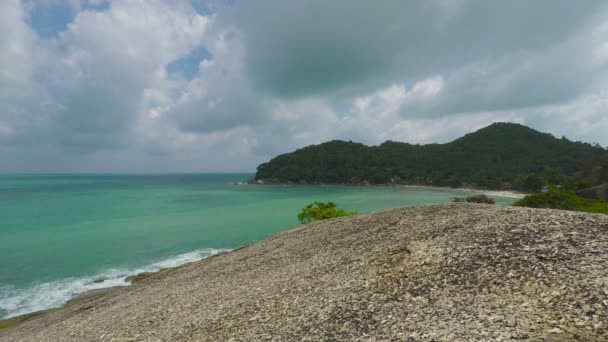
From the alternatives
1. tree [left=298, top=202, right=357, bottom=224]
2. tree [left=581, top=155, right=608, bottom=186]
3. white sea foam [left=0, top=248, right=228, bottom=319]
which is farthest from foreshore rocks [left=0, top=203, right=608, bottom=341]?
tree [left=581, top=155, right=608, bottom=186]

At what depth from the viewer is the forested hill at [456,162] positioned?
136625mm

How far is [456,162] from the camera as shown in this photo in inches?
6348

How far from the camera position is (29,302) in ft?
73.4

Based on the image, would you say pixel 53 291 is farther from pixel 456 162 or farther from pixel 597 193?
pixel 456 162

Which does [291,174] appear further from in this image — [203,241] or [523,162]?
[203,241]

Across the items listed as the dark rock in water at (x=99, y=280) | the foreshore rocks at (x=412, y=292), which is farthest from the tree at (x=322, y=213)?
the dark rock in water at (x=99, y=280)

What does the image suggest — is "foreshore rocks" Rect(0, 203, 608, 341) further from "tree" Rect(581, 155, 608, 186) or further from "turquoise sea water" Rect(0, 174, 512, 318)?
"tree" Rect(581, 155, 608, 186)

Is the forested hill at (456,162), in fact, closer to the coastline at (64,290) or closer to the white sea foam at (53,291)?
Answer: the coastline at (64,290)

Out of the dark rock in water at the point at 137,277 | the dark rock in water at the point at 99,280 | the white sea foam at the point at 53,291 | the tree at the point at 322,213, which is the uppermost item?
the tree at the point at 322,213

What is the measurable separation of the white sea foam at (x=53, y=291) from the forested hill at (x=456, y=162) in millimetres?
128407

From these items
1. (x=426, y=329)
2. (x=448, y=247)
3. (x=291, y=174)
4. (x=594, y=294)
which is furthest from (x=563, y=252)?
(x=291, y=174)

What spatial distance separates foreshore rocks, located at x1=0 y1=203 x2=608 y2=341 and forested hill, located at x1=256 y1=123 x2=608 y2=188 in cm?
12643

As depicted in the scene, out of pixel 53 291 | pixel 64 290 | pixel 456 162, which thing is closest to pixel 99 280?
pixel 64 290

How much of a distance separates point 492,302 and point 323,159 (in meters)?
183
